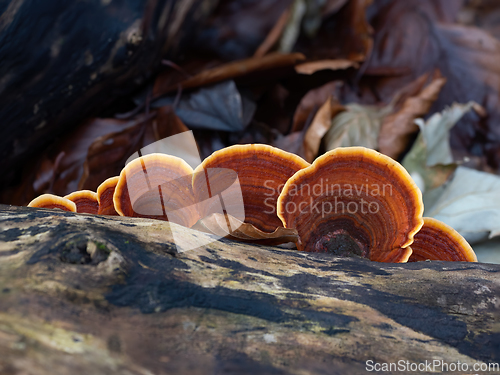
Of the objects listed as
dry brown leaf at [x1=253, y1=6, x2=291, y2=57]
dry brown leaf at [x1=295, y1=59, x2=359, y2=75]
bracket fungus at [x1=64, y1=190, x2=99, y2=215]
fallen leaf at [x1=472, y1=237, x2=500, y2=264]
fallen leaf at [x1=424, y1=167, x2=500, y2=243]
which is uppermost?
dry brown leaf at [x1=253, y1=6, x2=291, y2=57]

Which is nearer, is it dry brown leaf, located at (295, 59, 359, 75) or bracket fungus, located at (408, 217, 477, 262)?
bracket fungus, located at (408, 217, 477, 262)

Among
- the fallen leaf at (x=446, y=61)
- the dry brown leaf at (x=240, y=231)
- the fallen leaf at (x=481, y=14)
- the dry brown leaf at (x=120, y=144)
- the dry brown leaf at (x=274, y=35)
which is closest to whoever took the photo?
the dry brown leaf at (x=240, y=231)

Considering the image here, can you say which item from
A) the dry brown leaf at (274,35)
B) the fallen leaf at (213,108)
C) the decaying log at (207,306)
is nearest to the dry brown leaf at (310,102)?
the fallen leaf at (213,108)

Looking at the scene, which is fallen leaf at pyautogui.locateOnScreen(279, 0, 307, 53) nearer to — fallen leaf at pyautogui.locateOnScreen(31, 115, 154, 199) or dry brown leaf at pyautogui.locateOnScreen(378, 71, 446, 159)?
dry brown leaf at pyautogui.locateOnScreen(378, 71, 446, 159)

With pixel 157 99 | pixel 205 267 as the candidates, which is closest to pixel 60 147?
pixel 157 99

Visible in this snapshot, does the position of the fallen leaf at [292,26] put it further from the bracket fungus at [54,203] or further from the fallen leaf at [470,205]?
the bracket fungus at [54,203]

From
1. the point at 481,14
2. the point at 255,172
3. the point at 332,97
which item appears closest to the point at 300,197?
the point at 255,172

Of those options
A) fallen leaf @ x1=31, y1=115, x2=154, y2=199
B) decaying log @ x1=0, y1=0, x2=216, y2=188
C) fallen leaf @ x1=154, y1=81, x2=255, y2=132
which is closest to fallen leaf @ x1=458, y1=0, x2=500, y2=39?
fallen leaf @ x1=154, y1=81, x2=255, y2=132
